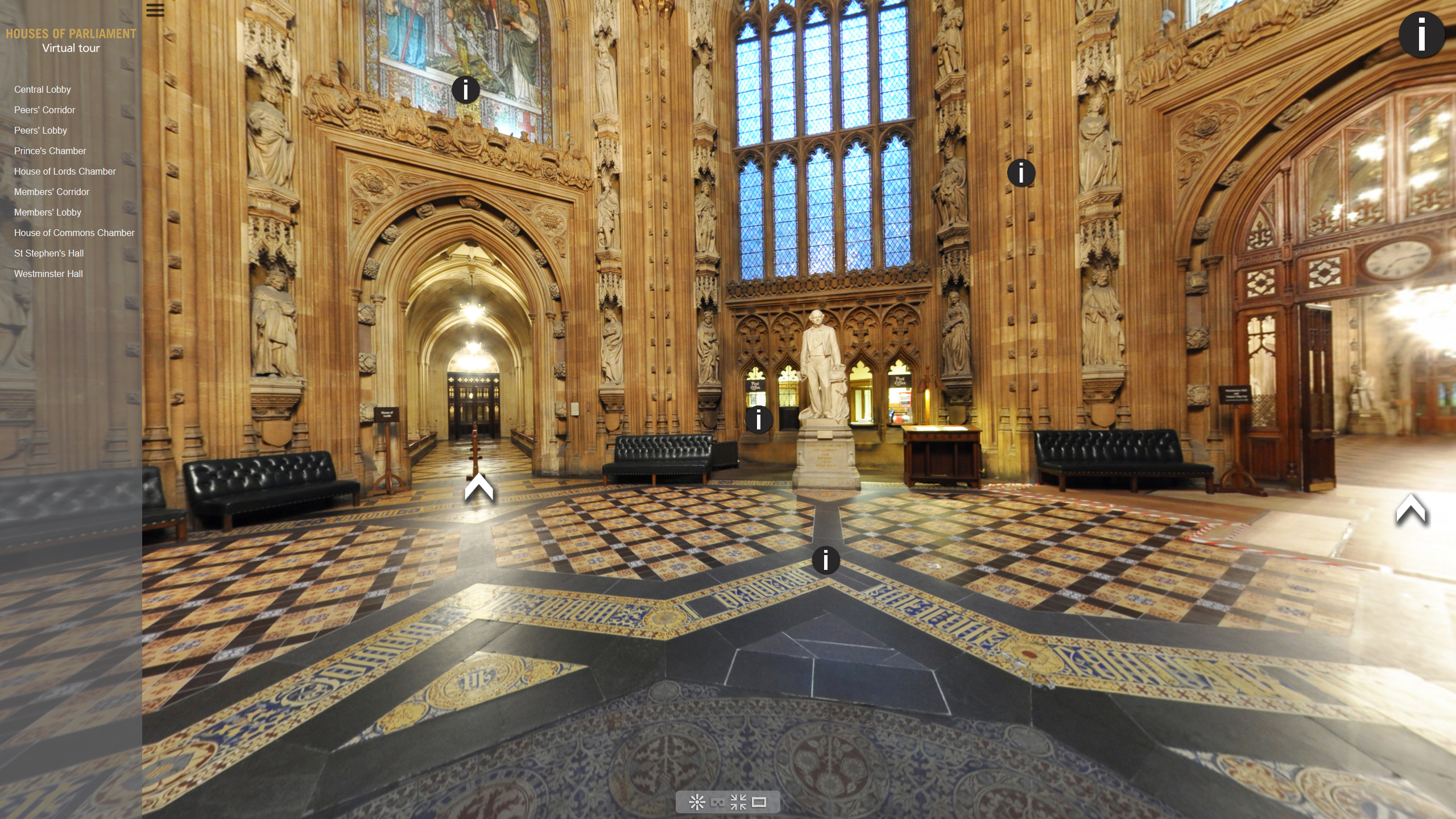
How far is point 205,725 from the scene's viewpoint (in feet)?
6.56

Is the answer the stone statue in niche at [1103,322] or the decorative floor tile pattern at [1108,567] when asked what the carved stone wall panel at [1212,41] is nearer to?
the stone statue in niche at [1103,322]

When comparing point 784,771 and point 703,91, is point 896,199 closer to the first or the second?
point 703,91

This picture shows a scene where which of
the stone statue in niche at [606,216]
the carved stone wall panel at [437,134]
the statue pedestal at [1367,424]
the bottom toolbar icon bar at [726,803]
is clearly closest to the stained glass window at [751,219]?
the stone statue in niche at [606,216]

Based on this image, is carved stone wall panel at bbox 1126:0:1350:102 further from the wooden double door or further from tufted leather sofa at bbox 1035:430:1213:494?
tufted leather sofa at bbox 1035:430:1213:494

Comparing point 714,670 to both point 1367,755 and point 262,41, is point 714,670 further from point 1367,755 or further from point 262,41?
point 262,41

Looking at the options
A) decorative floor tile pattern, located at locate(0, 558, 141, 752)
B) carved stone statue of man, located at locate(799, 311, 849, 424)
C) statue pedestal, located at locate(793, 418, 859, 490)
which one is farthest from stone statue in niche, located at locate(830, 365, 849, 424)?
decorative floor tile pattern, located at locate(0, 558, 141, 752)

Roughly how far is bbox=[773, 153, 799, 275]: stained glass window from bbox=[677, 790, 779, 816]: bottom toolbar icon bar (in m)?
12.5

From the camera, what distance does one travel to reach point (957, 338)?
33.8 feet

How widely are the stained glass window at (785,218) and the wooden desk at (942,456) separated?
688cm

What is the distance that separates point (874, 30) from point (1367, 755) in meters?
15.5

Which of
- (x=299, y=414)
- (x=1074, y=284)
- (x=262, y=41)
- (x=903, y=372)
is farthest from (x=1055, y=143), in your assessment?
(x=299, y=414)

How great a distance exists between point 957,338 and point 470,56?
41.0 ft

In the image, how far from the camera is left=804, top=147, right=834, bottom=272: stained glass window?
12.5 m

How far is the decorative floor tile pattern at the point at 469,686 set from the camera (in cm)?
201
